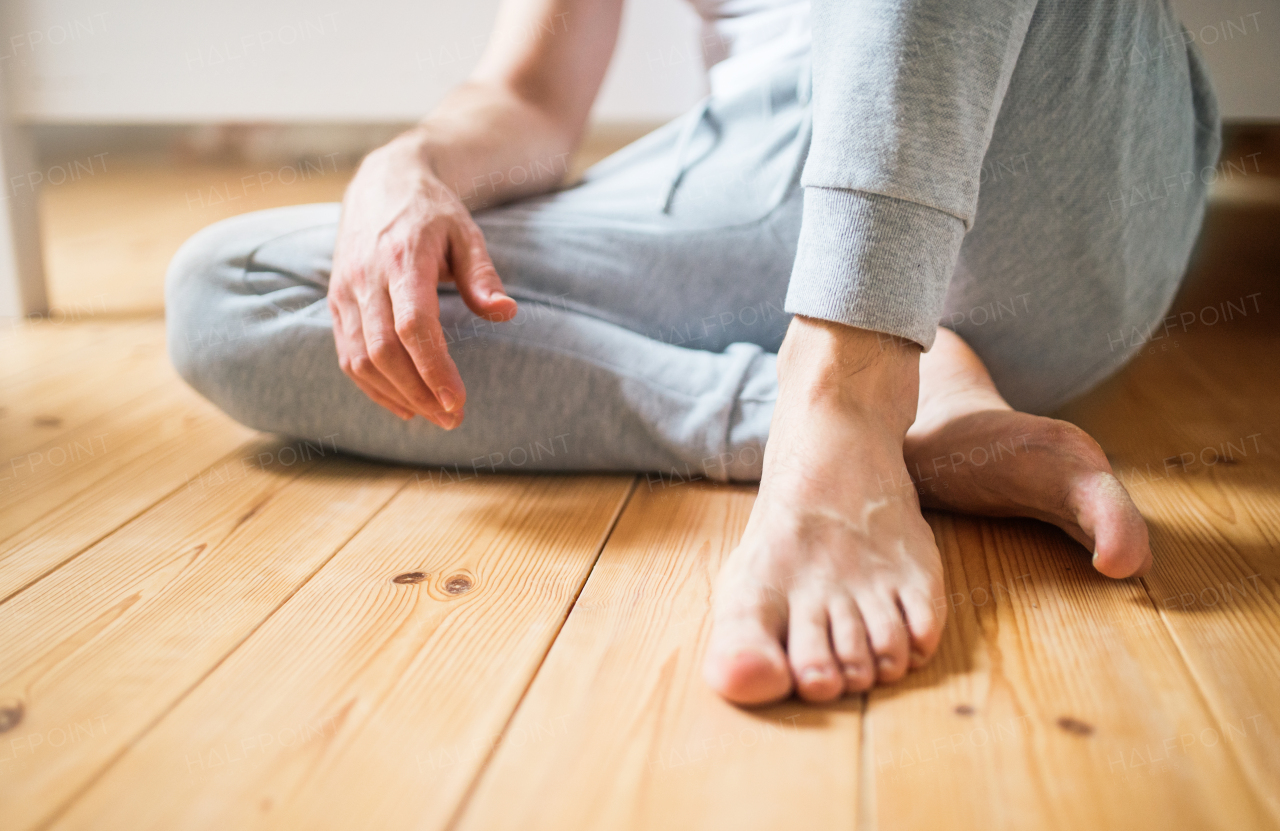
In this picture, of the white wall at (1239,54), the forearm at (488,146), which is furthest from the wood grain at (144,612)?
the white wall at (1239,54)

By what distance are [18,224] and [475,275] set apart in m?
1.16

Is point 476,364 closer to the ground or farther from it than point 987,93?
closer to the ground

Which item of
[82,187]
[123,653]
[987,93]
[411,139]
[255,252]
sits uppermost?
[987,93]

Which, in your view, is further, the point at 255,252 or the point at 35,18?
the point at 35,18

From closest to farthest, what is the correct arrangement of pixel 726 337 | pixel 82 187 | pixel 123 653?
pixel 123 653
pixel 726 337
pixel 82 187

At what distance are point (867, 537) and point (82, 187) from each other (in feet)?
10.4

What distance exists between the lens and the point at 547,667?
53cm

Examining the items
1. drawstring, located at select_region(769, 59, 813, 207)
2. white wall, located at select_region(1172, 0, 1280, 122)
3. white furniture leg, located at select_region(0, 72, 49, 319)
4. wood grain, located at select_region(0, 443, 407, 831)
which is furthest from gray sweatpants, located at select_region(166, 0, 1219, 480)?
white furniture leg, located at select_region(0, 72, 49, 319)

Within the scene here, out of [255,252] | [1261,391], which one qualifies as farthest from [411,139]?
[1261,391]

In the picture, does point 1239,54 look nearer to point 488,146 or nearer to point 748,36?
point 748,36

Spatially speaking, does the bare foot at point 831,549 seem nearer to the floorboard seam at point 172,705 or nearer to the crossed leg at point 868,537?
the crossed leg at point 868,537

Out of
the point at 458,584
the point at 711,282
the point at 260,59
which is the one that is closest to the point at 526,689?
the point at 458,584

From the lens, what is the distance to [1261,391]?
1.09 m

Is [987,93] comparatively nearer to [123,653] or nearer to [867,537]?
[867,537]
